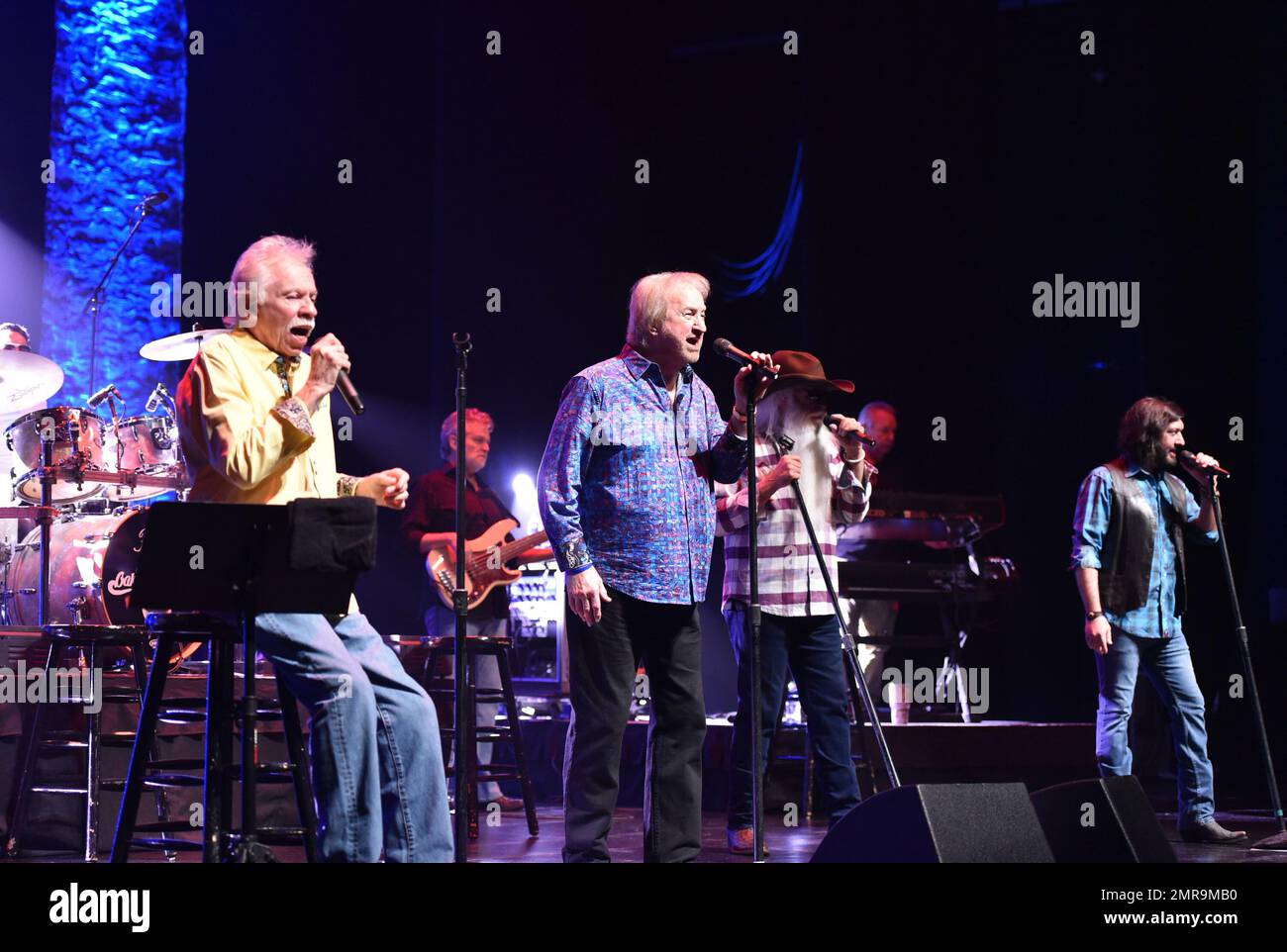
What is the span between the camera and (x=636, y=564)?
13.5 ft

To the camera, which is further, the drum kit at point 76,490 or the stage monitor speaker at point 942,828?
the drum kit at point 76,490

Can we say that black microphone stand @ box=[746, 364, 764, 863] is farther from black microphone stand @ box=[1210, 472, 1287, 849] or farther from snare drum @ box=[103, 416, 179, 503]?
snare drum @ box=[103, 416, 179, 503]

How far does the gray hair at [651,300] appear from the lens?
14.2ft

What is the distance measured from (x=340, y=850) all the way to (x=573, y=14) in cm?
718

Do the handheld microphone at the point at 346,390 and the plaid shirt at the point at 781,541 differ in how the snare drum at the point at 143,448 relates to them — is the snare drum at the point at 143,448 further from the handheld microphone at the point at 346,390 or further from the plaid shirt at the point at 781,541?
the handheld microphone at the point at 346,390

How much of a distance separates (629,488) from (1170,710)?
3073 millimetres

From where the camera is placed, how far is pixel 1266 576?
8.16 meters

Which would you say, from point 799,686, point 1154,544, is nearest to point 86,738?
point 799,686

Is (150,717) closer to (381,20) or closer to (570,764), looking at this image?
(570,764)

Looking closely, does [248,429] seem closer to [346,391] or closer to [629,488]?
[346,391]

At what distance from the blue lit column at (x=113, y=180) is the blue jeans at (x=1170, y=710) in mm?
6489

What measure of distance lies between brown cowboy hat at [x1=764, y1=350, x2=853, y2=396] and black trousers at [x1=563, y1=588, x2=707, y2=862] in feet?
4.42

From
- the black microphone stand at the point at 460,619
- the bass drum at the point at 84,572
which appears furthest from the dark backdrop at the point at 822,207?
the black microphone stand at the point at 460,619
